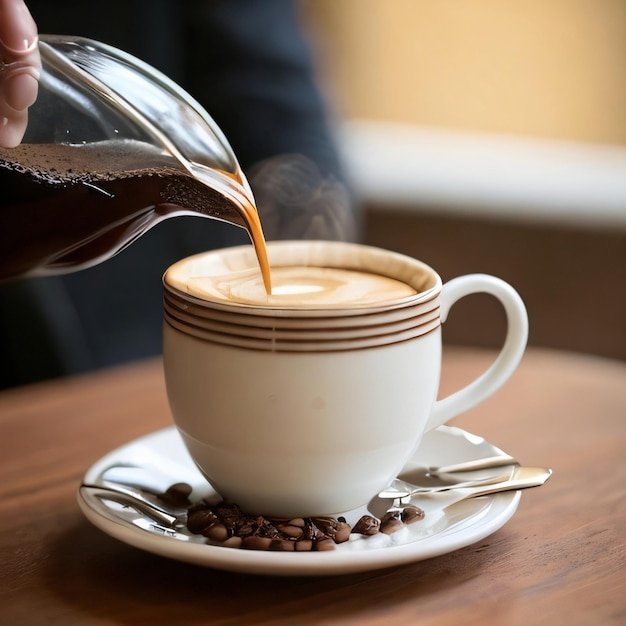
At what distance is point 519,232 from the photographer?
2.56 meters

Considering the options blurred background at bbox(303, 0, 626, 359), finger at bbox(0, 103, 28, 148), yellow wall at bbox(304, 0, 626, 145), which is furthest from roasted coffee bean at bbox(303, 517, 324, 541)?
yellow wall at bbox(304, 0, 626, 145)

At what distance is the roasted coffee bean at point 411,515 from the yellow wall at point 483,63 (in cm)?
211

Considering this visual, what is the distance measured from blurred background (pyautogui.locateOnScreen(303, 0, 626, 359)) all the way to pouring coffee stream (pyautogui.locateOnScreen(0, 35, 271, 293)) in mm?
1502

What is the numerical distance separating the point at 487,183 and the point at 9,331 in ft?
5.19

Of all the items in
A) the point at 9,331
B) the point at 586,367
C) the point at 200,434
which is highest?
the point at 200,434

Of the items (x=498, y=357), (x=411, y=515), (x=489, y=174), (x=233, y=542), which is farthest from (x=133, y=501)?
(x=489, y=174)

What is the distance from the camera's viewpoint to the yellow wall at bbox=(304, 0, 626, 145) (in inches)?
109

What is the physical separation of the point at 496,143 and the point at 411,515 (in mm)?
2459

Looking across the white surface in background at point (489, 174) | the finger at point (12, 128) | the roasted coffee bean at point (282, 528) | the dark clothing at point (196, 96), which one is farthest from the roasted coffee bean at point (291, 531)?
the white surface in background at point (489, 174)

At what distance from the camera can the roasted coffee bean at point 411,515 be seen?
0.70 m

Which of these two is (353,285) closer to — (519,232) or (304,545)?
(304,545)

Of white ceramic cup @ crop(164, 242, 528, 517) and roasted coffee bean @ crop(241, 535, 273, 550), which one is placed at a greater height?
white ceramic cup @ crop(164, 242, 528, 517)

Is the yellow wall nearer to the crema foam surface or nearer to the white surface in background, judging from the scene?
the white surface in background

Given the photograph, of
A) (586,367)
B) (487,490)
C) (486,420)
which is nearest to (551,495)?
(487,490)
